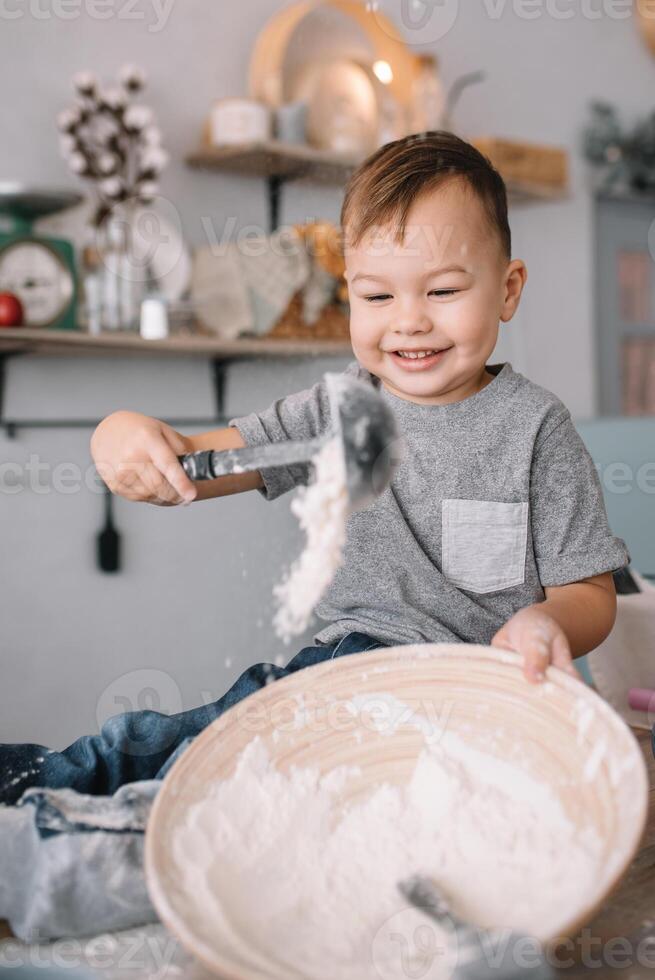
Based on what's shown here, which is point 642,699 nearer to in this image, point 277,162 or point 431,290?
point 431,290

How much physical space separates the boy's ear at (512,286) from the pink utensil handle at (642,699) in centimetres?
47

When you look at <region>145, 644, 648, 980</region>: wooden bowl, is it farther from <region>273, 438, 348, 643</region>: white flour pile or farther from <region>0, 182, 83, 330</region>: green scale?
<region>0, 182, 83, 330</region>: green scale

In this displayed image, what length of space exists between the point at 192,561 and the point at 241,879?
65.1 inches

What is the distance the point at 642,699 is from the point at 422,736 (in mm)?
493

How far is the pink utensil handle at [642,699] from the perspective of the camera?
1.20m

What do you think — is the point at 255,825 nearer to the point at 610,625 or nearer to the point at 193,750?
the point at 193,750

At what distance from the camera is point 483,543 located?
1.03m

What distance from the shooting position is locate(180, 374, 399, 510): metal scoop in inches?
27.5

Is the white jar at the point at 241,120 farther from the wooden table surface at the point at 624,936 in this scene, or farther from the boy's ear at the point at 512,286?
the wooden table surface at the point at 624,936

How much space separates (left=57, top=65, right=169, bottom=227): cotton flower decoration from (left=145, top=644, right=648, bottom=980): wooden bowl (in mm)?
1630

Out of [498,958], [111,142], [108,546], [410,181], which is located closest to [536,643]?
[498,958]

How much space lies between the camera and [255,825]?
744mm

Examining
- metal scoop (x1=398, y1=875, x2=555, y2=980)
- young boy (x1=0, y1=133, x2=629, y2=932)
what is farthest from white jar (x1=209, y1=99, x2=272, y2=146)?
metal scoop (x1=398, y1=875, x2=555, y2=980)

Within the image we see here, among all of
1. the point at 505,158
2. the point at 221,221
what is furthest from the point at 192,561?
the point at 505,158
